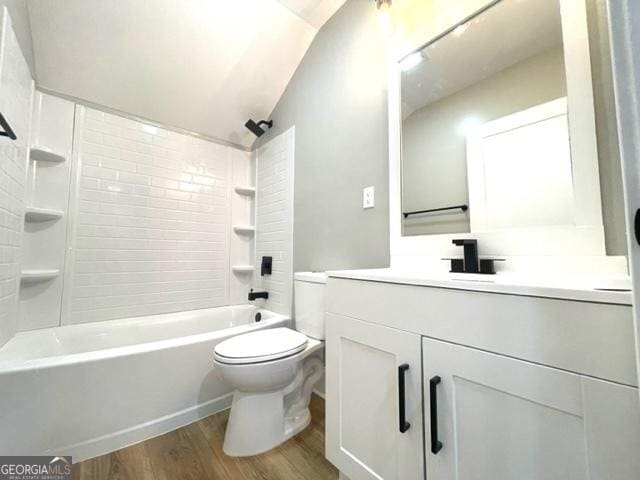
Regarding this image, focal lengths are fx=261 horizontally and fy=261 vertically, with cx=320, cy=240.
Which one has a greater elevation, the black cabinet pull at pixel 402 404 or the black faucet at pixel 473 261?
the black faucet at pixel 473 261

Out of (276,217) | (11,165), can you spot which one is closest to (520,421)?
(276,217)

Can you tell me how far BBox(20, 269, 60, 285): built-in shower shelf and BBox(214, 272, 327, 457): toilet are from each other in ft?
4.10

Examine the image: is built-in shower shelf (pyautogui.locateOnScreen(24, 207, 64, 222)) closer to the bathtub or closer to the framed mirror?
the bathtub

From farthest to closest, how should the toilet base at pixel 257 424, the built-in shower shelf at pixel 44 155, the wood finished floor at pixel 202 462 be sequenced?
the built-in shower shelf at pixel 44 155 < the toilet base at pixel 257 424 < the wood finished floor at pixel 202 462

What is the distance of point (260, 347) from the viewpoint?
1.25 metres

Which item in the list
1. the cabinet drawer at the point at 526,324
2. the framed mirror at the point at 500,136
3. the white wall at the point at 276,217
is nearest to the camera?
the cabinet drawer at the point at 526,324

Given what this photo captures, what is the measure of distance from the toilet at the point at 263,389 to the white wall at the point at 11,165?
1201 millimetres

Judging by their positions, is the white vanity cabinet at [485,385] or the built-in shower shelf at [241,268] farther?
the built-in shower shelf at [241,268]

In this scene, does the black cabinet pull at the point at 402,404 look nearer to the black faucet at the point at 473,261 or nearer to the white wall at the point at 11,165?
the black faucet at the point at 473,261

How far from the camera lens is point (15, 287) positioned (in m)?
1.48

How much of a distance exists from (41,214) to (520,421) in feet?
7.95

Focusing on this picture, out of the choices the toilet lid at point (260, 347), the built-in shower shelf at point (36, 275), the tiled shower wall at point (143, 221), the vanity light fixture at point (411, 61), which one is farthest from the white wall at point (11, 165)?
the vanity light fixture at point (411, 61)

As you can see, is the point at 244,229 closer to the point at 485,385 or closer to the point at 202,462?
the point at 202,462

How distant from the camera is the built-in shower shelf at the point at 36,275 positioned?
153 cm
